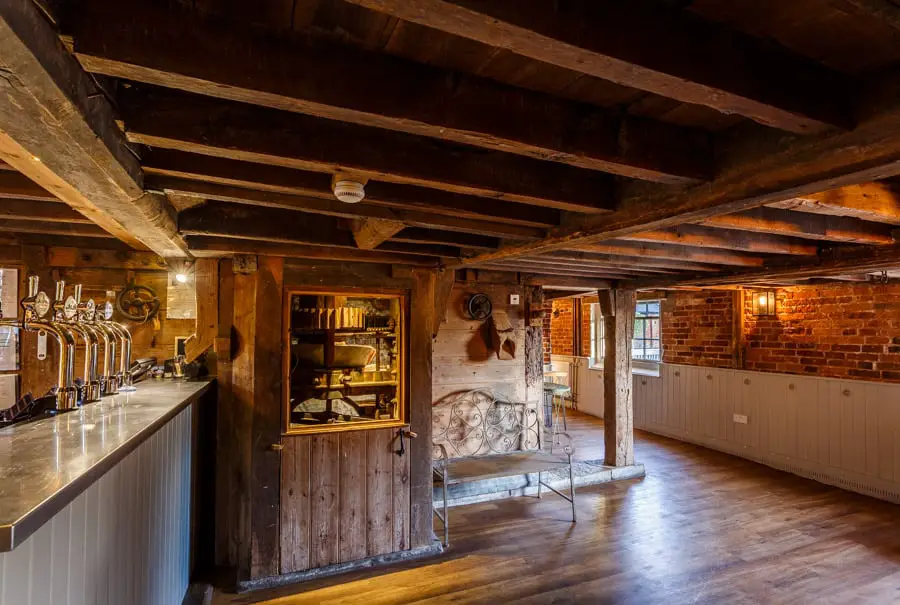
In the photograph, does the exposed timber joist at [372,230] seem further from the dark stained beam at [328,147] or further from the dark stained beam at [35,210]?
the dark stained beam at [35,210]

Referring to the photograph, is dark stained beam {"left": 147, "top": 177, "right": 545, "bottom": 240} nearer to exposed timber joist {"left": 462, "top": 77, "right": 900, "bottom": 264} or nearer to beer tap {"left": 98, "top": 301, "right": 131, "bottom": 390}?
exposed timber joist {"left": 462, "top": 77, "right": 900, "bottom": 264}

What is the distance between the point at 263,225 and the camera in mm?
2426

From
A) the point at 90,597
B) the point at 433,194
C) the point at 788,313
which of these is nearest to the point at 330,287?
the point at 433,194

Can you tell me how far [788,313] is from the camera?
5.36 m

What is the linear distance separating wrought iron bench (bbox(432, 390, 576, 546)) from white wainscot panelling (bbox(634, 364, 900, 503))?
2.12 meters

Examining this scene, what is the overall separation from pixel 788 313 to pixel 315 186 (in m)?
5.53

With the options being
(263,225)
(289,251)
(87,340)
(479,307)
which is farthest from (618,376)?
(87,340)

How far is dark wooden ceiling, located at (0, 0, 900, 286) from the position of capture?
888 mm

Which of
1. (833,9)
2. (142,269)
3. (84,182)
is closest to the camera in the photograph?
(833,9)

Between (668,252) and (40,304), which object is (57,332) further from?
(668,252)

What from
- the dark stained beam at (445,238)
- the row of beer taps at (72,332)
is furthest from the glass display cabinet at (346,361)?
the row of beer taps at (72,332)

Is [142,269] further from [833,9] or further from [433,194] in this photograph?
[833,9]

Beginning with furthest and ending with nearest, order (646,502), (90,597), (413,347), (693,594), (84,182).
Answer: (646,502) → (413,347) → (693,594) → (84,182) → (90,597)

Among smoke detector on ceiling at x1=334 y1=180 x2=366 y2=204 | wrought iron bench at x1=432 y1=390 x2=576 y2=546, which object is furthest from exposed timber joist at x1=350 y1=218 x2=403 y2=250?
wrought iron bench at x1=432 y1=390 x2=576 y2=546
